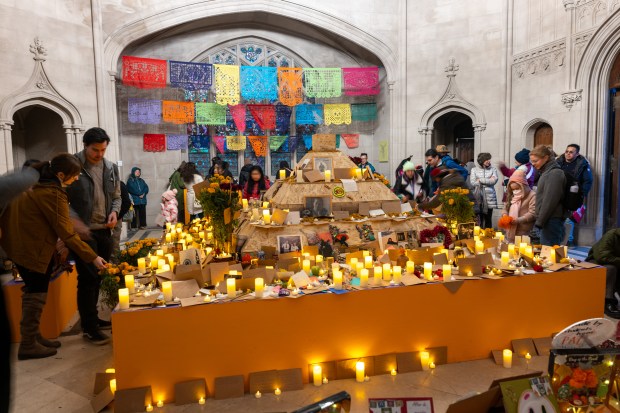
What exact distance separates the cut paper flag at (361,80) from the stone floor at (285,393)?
9.51m

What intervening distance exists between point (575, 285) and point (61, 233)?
4.20 m

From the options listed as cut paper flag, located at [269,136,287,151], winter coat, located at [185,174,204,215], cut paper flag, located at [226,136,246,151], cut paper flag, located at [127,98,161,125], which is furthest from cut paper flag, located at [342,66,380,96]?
winter coat, located at [185,174,204,215]

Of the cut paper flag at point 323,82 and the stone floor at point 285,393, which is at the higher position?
the cut paper flag at point 323,82

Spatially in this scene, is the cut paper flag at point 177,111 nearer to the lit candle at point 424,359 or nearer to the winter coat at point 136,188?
the winter coat at point 136,188

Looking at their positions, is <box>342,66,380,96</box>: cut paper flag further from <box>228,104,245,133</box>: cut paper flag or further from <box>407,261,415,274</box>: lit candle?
<box>407,261,415,274</box>: lit candle

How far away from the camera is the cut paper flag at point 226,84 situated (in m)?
11.0

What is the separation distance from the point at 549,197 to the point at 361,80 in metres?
8.06

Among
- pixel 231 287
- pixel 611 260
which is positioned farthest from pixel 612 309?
pixel 231 287

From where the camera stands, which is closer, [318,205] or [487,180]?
[318,205]

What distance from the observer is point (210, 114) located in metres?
11.4

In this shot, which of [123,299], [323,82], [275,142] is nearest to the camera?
[123,299]

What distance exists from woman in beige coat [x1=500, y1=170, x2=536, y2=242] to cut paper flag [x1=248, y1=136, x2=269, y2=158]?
843 centimetres

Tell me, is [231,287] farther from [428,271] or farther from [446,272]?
[446,272]

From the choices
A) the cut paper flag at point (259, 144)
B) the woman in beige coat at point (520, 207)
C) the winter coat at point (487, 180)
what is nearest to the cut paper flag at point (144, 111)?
the cut paper flag at point (259, 144)
